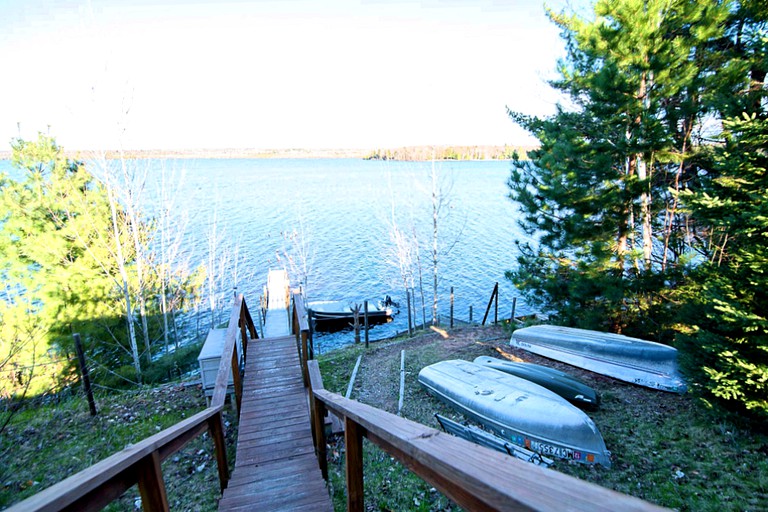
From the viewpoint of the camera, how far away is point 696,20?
29.2ft

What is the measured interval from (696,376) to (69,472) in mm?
10253

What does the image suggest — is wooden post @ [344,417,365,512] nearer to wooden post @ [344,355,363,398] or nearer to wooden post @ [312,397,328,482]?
wooden post @ [312,397,328,482]

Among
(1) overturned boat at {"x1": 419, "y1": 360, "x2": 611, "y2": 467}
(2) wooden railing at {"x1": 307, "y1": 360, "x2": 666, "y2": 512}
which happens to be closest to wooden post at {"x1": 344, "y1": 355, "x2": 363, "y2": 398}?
(1) overturned boat at {"x1": 419, "y1": 360, "x2": 611, "y2": 467}

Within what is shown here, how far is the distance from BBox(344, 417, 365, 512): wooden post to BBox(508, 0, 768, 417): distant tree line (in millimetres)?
6240

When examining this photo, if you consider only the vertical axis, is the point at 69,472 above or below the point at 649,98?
below

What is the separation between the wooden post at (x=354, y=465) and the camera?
7.38 feet

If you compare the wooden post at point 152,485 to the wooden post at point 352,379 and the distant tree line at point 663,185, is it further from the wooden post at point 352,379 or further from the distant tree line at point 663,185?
the distant tree line at point 663,185

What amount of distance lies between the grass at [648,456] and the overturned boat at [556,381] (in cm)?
42

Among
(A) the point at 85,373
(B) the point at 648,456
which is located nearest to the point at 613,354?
(B) the point at 648,456

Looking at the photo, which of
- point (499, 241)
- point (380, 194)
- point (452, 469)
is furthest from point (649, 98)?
point (380, 194)

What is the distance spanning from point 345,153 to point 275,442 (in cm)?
16416

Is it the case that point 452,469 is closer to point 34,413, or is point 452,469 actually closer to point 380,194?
point 34,413

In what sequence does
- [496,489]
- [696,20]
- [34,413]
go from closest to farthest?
[496,489] → [34,413] → [696,20]

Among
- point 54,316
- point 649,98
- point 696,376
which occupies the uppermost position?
point 649,98
